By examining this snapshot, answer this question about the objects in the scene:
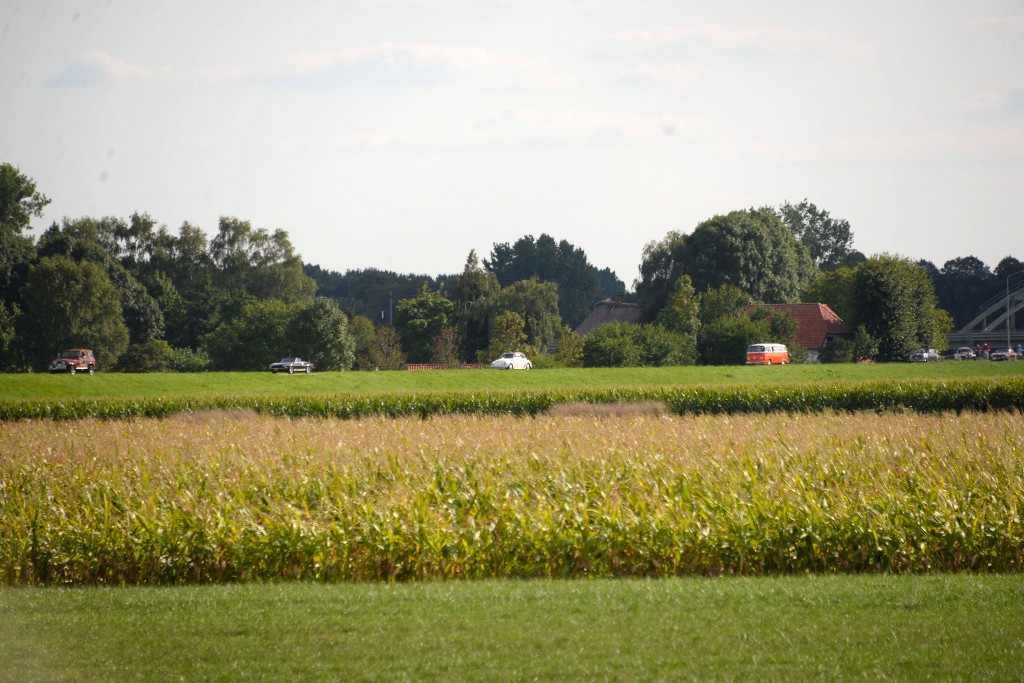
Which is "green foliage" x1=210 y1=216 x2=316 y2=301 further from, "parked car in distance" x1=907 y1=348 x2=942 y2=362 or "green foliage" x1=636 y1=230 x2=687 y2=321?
"parked car in distance" x1=907 y1=348 x2=942 y2=362

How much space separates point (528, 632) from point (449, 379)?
42.6m

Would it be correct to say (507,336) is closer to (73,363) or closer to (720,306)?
(720,306)

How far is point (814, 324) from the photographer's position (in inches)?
3059

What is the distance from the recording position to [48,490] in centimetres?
1484

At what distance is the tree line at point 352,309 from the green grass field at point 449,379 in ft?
29.3

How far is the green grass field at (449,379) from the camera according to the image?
148 ft

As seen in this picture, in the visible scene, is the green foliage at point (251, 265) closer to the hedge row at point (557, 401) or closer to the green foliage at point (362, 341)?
the green foliage at point (362, 341)

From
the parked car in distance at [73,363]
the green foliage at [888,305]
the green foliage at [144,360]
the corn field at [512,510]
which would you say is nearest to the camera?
the corn field at [512,510]

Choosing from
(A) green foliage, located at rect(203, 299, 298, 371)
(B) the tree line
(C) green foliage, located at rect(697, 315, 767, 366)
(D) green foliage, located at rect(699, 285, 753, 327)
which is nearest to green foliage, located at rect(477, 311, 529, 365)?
(B) the tree line

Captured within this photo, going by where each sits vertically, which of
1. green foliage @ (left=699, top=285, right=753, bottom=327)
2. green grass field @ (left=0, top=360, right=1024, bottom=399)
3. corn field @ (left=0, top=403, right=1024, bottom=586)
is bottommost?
corn field @ (left=0, top=403, right=1024, bottom=586)

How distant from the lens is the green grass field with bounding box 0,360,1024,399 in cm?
4499

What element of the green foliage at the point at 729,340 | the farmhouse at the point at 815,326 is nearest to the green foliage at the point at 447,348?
the green foliage at the point at 729,340

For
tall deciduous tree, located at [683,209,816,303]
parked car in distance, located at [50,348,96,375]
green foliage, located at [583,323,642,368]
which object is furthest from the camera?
tall deciduous tree, located at [683,209,816,303]

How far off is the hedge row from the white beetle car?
76.9ft
